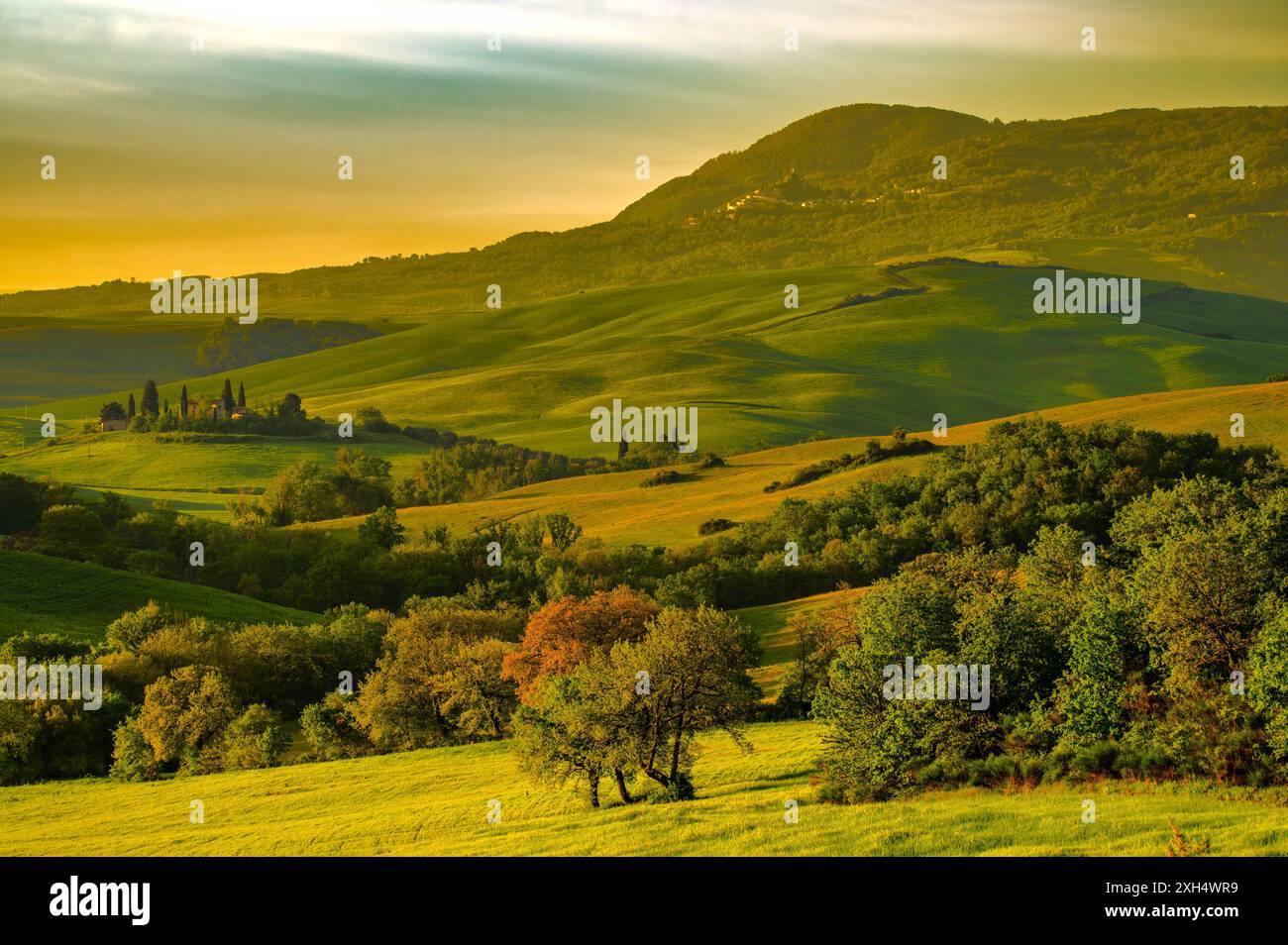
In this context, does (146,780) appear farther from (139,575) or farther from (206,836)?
(139,575)

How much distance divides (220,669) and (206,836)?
28.2 m

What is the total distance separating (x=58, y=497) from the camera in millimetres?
143125

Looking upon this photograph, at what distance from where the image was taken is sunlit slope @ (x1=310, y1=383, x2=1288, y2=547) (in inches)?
4712

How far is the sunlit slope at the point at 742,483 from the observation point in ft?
393

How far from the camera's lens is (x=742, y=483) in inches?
5384

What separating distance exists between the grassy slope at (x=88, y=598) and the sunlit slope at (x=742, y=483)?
3399cm

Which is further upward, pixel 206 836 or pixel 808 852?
pixel 808 852

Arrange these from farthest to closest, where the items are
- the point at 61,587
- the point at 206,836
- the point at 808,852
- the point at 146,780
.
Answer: the point at 61,587 → the point at 146,780 → the point at 206,836 → the point at 808,852

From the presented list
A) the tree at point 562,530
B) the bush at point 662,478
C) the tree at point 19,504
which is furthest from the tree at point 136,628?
the bush at point 662,478

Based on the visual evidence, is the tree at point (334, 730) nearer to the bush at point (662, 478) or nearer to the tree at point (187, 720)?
the tree at point (187, 720)

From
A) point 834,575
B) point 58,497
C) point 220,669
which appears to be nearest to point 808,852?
point 220,669

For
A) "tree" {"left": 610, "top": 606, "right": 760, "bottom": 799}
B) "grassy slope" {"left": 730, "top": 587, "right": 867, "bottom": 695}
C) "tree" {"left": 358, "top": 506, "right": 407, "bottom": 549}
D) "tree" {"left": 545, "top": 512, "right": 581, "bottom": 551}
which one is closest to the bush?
"tree" {"left": 545, "top": 512, "right": 581, "bottom": 551}
